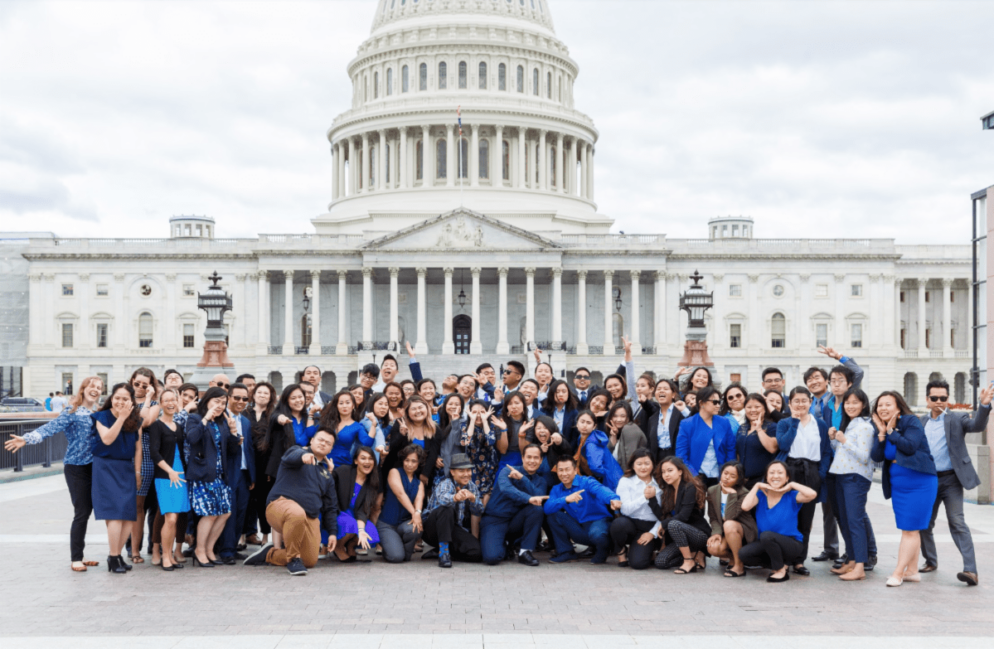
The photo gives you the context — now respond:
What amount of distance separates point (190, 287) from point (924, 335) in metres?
55.0

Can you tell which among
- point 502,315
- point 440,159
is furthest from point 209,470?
point 440,159

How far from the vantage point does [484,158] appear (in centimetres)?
8294

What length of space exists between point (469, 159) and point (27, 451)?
5926cm

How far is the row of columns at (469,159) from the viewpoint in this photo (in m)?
81.2

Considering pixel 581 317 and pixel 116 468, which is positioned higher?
pixel 581 317

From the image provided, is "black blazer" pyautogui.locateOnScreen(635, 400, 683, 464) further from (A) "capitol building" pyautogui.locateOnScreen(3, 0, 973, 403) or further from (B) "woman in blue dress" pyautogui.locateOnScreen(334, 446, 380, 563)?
(A) "capitol building" pyautogui.locateOnScreen(3, 0, 973, 403)

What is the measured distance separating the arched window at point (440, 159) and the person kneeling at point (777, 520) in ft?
234

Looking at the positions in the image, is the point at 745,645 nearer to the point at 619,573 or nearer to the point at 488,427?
the point at 619,573

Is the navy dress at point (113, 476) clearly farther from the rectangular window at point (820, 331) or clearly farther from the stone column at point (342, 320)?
the rectangular window at point (820, 331)

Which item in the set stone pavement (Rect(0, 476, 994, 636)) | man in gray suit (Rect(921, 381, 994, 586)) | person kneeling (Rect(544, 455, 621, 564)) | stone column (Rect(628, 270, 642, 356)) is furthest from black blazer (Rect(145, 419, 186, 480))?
stone column (Rect(628, 270, 642, 356))

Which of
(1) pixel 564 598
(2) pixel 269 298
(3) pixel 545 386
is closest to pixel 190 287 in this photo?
(2) pixel 269 298

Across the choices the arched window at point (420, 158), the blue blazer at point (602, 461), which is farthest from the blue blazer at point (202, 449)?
the arched window at point (420, 158)

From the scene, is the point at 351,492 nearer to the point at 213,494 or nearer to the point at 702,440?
the point at 213,494

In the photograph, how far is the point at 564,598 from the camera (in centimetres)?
1137
